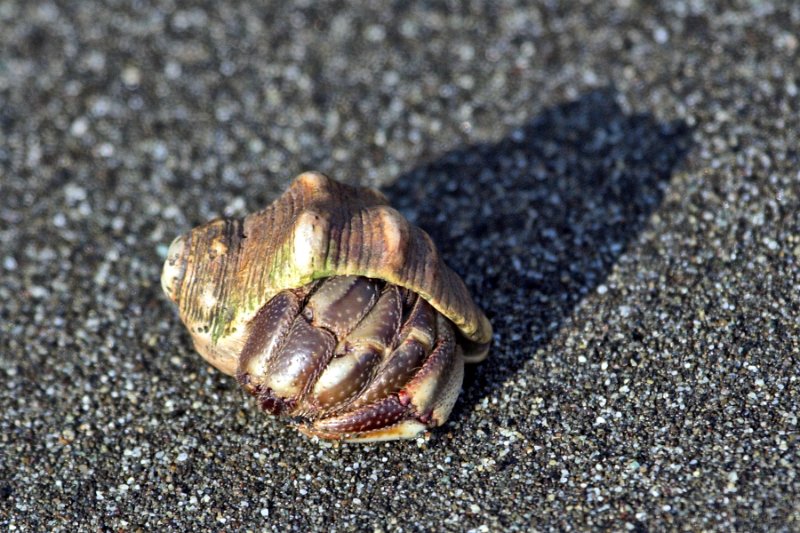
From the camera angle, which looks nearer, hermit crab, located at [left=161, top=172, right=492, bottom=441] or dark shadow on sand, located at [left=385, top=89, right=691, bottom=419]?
hermit crab, located at [left=161, top=172, right=492, bottom=441]

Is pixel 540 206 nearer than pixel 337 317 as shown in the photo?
No

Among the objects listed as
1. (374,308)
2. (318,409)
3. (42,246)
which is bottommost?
(42,246)

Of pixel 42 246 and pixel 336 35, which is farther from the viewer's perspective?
A: pixel 336 35

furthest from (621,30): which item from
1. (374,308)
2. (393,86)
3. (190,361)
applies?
(190,361)

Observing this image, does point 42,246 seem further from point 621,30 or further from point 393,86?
point 621,30
